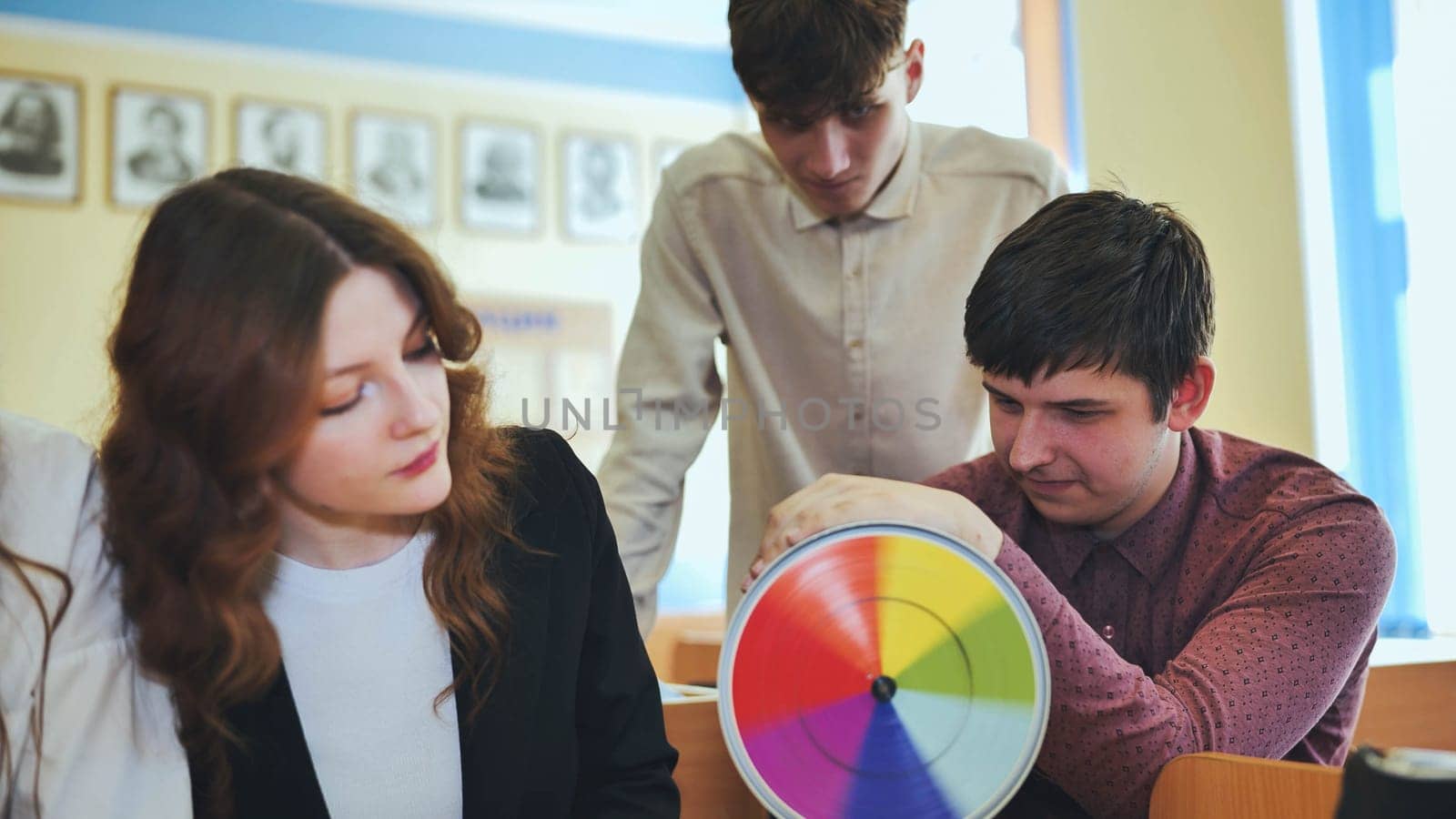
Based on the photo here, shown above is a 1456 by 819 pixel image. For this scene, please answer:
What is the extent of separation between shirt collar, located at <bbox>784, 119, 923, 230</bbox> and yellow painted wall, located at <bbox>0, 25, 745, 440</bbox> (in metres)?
2.47

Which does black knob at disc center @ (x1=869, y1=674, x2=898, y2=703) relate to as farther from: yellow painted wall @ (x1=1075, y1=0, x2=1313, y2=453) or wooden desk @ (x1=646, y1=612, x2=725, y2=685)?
yellow painted wall @ (x1=1075, y1=0, x2=1313, y2=453)

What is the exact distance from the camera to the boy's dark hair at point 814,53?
5.57 ft

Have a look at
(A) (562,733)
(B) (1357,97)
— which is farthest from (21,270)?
(B) (1357,97)

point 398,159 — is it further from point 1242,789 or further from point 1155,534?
point 1242,789

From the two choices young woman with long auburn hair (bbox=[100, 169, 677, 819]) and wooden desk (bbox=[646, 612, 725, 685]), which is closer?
young woman with long auburn hair (bbox=[100, 169, 677, 819])

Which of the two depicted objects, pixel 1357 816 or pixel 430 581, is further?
pixel 430 581

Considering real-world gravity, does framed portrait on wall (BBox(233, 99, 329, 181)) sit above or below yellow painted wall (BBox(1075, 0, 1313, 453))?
above

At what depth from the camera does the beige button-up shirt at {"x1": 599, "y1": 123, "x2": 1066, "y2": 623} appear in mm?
2039

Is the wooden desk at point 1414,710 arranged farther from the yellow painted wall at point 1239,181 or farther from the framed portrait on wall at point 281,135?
the framed portrait on wall at point 281,135

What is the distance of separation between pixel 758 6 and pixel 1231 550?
954mm

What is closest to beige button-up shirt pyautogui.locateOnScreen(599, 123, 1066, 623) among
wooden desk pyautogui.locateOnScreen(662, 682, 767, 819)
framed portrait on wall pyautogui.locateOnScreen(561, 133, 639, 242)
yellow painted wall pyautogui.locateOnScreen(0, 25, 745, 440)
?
wooden desk pyautogui.locateOnScreen(662, 682, 767, 819)

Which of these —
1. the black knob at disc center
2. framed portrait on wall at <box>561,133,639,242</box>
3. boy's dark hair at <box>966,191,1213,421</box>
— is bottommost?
the black knob at disc center

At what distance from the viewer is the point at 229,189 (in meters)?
1.17

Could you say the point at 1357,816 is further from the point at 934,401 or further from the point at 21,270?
the point at 21,270
